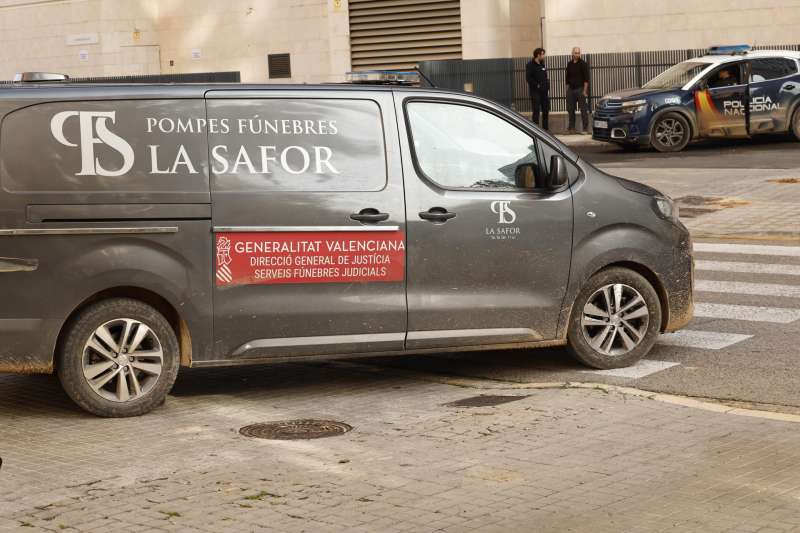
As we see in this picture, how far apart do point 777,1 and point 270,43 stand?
15.4 m

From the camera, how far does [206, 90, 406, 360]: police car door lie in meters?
8.24

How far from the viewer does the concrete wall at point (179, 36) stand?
133 ft

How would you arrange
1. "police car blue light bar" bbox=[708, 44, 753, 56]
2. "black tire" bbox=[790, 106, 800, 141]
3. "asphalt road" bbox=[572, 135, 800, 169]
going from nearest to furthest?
"asphalt road" bbox=[572, 135, 800, 169] < "black tire" bbox=[790, 106, 800, 141] < "police car blue light bar" bbox=[708, 44, 753, 56]

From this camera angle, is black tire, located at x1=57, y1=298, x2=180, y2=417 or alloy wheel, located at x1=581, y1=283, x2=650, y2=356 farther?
alloy wheel, located at x1=581, y1=283, x2=650, y2=356

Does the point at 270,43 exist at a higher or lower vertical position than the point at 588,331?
higher

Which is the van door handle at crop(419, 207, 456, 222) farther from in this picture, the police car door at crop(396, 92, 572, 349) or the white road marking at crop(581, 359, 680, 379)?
the white road marking at crop(581, 359, 680, 379)

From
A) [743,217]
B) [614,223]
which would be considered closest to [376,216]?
[614,223]

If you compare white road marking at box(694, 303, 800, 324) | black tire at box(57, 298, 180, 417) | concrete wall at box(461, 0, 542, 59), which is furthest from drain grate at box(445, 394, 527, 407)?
concrete wall at box(461, 0, 542, 59)

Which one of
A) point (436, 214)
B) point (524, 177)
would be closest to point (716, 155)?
point (524, 177)

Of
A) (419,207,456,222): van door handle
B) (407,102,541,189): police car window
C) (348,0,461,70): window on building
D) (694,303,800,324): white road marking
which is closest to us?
(419,207,456,222): van door handle

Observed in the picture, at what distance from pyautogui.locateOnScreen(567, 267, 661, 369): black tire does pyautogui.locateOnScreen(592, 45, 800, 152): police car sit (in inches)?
674

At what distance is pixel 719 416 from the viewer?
308 inches

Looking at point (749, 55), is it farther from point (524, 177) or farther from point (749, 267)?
point (524, 177)

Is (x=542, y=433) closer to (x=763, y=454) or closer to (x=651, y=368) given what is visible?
(x=763, y=454)
